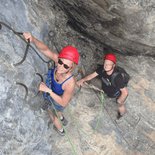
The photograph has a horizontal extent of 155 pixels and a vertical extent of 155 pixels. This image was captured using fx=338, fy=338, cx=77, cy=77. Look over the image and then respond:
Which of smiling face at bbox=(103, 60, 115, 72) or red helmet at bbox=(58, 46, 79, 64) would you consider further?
smiling face at bbox=(103, 60, 115, 72)

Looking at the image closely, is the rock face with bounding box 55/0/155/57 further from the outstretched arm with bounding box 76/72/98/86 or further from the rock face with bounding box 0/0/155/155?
the outstretched arm with bounding box 76/72/98/86

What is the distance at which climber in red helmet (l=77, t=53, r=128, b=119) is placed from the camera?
702cm

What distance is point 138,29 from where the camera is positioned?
6.42 m

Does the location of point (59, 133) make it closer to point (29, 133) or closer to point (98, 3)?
point (29, 133)

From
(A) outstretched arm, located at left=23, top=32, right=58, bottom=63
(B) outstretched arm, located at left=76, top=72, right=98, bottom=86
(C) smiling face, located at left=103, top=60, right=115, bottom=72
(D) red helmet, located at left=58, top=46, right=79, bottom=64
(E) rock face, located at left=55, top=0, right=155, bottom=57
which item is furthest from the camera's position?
(B) outstretched arm, located at left=76, top=72, right=98, bottom=86

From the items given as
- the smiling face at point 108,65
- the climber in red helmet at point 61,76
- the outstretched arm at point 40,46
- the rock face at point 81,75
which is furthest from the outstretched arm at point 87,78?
the outstretched arm at point 40,46

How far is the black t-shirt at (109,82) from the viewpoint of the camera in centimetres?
722

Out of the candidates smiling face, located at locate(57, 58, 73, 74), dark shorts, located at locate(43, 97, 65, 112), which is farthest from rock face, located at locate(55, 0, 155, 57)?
dark shorts, located at locate(43, 97, 65, 112)

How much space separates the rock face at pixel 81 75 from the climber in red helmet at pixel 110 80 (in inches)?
13.4

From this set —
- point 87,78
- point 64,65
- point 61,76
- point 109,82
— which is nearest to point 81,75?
point 87,78

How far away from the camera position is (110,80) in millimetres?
7273

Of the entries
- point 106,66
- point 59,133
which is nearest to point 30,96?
point 59,133

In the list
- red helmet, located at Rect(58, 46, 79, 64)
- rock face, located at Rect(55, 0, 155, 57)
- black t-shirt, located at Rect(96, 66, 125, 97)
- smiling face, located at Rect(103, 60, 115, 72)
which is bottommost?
black t-shirt, located at Rect(96, 66, 125, 97)

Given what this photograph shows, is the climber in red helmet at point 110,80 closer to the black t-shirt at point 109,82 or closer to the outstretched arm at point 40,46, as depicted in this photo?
the black t-shirt at point 109,82
